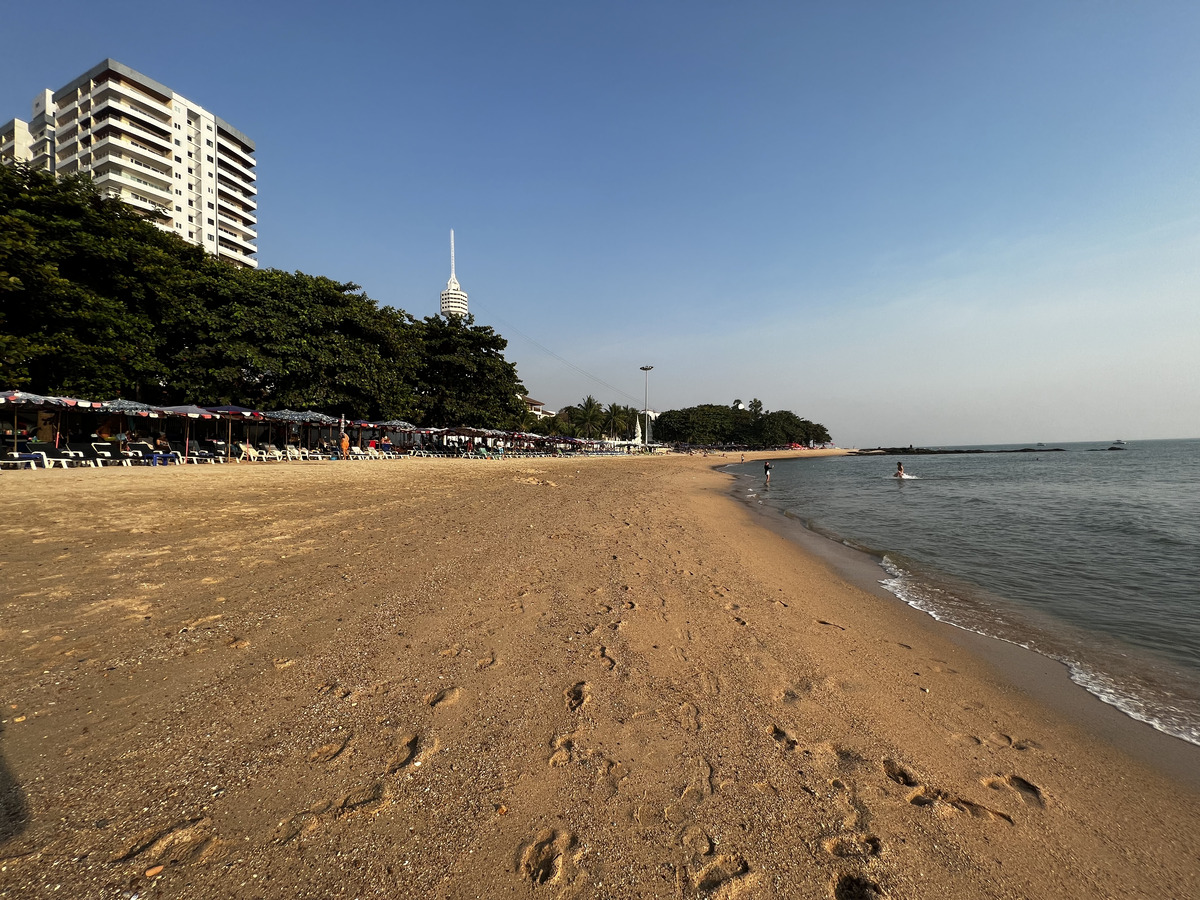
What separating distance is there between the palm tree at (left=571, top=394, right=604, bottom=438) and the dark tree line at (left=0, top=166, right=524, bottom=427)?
5192 cm

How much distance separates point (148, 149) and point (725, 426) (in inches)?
4480

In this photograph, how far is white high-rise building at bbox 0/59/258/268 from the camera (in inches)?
2255

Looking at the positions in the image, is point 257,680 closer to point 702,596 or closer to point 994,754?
point 702,596

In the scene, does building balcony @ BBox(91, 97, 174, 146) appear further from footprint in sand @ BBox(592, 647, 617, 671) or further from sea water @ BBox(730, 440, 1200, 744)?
footprint in sand @ BBox(592, 647, 617, 671)

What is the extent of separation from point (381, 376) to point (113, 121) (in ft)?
208

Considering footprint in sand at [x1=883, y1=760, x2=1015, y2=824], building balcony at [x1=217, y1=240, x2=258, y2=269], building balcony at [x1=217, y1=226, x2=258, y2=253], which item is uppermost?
building balcony at [x1=217, y1=226, x2=258, y2=253]

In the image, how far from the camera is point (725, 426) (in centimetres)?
11881

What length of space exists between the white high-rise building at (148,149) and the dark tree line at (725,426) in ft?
298

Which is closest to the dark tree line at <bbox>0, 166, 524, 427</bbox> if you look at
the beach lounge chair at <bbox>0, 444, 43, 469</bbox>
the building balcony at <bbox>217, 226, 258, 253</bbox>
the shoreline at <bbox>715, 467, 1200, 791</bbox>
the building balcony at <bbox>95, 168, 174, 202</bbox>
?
the beach lounge chair at <bbox>0, 444, 43, 469</bbox>

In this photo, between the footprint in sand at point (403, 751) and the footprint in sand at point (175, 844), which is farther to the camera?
the footprint in sand at point (403, 751)

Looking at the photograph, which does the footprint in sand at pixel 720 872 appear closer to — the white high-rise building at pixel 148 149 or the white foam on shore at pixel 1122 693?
the white foam on shore at pixel 1122 693

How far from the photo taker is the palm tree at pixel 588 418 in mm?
88625

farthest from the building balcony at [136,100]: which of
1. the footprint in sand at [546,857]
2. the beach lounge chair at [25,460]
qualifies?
the footprint in sand at [546,857]

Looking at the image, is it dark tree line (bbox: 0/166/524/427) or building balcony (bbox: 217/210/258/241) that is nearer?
dark tree line (bbox: 0/166/524/427)
